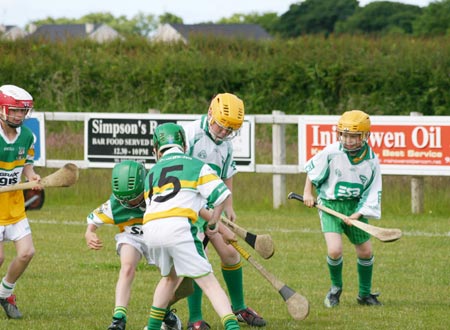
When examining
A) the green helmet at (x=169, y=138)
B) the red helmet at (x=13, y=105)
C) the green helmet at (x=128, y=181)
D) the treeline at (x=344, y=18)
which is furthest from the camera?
the treeline at (x=344, y=18)

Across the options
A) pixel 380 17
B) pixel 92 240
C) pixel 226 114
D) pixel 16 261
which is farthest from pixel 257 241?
pixel 380 17

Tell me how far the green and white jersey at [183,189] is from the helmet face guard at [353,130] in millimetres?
2237

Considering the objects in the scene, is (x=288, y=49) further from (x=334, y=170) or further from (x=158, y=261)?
(x=158, y=261)

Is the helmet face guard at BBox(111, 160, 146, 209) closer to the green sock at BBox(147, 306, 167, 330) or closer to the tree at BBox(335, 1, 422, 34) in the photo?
the green sock at BBox(147, 306, 167, 330)

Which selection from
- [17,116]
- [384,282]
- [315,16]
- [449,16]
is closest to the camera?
[17,116]

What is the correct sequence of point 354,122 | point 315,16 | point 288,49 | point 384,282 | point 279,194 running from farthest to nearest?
point 315,16, point 288,49, point 279,194, point 384,282, point 354,122

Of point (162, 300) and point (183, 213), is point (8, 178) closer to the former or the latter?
point (162, 300)

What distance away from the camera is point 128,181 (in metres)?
7.12

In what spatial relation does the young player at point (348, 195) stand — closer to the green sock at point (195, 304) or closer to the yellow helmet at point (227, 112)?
the green sock at point (195, 304)

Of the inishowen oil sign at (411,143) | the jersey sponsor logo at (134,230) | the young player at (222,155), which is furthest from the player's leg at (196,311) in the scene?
the inishowen oil sign at (411,143)

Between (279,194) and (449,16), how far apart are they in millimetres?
33237

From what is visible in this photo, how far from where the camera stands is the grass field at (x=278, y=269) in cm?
827

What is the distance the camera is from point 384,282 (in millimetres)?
10062

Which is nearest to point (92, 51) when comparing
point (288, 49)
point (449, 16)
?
point (288, 49)
